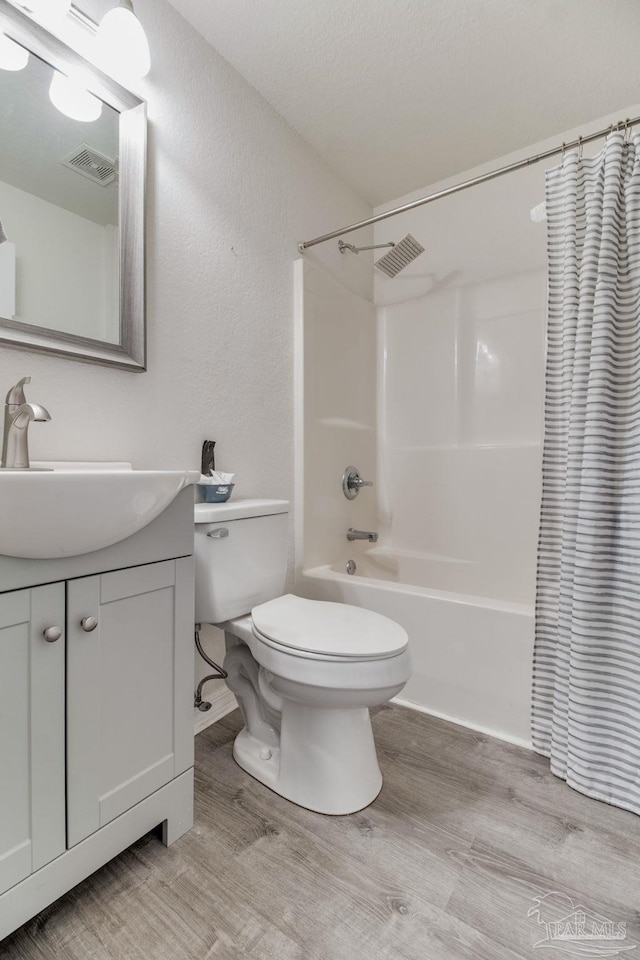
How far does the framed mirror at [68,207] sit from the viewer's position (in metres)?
1.11

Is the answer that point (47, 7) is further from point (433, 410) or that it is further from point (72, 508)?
point (433, 410)

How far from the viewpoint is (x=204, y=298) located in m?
1.59

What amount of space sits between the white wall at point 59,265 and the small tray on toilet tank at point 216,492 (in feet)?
1.69

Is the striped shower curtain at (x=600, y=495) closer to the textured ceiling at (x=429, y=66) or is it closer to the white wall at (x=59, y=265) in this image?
the textured ceiling at (x=429, y=66)

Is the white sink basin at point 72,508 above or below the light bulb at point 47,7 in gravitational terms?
below

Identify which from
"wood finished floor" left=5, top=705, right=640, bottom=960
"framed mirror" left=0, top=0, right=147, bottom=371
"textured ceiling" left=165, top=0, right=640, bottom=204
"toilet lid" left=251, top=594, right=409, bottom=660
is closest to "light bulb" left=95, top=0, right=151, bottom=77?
"framed mirror" left=0, top=0, right=147, bottom=371

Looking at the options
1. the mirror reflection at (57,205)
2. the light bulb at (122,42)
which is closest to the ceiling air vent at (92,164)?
the mirror reflection at (57,205)

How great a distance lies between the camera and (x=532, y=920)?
0.91m

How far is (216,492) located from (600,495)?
1.11 meters

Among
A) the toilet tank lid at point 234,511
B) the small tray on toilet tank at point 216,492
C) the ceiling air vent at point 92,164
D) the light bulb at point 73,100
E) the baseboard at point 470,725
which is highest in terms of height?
the light bulb at point 73,100

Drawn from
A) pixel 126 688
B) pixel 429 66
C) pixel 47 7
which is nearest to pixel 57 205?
pixel 47 7

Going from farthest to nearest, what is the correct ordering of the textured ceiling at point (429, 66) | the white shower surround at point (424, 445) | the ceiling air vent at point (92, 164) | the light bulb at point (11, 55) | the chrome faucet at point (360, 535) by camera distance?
the chrome faucet at point (360, 535) → the white shower surround at point (424, 445) → the textured ceiling at point (429, 66) → the ceiling air vent at point (92, 164) → the light bulb at point (11, 55)

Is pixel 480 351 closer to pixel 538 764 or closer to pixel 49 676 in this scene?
pixel 538 764

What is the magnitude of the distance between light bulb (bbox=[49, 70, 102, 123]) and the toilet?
109 centimetres
